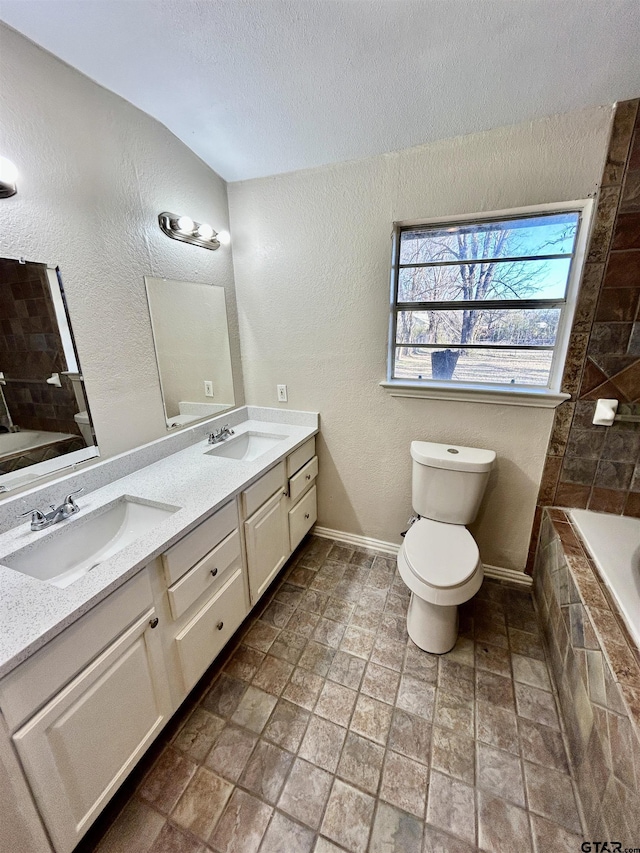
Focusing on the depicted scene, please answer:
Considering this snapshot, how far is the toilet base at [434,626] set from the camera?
1.50 meters

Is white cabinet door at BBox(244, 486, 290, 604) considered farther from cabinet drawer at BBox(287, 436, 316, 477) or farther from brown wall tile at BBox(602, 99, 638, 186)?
brown wall tile at BBox(602, 99, 638, 186)

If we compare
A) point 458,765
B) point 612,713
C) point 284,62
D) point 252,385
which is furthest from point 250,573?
point 284,62

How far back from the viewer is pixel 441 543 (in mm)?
1607

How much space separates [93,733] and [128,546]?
48cm

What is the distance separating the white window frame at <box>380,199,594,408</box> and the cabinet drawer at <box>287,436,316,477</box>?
586 mm

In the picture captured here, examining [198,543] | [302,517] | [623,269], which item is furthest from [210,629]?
[623,269]

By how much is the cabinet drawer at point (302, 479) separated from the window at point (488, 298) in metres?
0.74

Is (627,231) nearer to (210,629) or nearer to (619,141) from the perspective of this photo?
(619,141)

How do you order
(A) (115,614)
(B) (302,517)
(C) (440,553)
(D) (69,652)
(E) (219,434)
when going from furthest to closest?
1. (B) (302,517)
2. (E) (219,434)
3. (C) (440,553)
4. (A) (115,614)
5. (D) (69,652)

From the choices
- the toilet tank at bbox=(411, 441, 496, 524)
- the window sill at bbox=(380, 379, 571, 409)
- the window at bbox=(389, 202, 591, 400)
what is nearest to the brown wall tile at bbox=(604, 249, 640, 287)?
the window at bbox=(389, 202, 591, 400)

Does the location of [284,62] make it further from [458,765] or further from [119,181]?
[458,765]

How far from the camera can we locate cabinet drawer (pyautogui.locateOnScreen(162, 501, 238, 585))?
3.61ft

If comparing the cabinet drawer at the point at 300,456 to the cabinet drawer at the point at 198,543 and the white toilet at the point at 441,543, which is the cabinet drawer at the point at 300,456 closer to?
the cabinet drawer at the point at 198,543

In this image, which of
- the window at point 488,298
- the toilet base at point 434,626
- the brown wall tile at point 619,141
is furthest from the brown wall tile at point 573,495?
the brown wall tile at point 619,141
